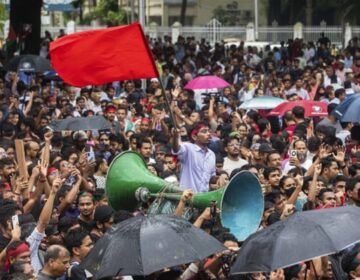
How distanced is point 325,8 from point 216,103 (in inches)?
1136

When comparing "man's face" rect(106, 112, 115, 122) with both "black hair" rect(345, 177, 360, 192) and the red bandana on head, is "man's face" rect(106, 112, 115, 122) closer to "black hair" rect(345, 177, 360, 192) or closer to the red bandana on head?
"black hair" rect(345, 177, 360, 192)

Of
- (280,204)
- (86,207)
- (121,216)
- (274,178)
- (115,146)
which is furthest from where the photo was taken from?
(115,146)

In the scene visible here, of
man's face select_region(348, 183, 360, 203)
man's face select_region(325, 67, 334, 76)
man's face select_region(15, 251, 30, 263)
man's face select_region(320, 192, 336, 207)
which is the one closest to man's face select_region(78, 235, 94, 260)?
man's face select_region(15, 251, 30, 263)

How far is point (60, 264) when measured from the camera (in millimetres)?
7801

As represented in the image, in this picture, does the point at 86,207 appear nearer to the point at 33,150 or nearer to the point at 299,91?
the point at 33,150

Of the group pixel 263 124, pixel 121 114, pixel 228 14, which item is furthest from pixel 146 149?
pixel 228 14

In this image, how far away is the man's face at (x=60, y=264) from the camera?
7801 millimetres

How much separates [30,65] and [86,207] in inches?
452

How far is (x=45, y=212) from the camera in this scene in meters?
8.84

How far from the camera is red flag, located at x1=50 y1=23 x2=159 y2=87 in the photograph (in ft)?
39.8

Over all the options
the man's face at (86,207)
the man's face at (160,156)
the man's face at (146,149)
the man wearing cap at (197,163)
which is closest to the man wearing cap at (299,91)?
the man's face at (160,156)

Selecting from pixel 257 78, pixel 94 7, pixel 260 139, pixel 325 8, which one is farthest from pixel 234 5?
pixel 260 139

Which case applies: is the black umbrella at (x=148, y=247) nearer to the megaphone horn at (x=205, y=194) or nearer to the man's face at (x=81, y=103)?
the megaphone horn at (x=205, y=194)

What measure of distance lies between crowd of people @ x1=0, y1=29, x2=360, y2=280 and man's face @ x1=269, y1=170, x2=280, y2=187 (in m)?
0.01
